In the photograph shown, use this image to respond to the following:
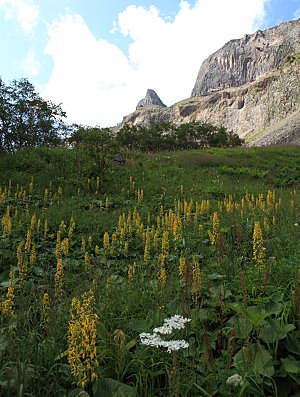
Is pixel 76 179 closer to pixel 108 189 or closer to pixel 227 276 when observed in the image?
pixel 108 189

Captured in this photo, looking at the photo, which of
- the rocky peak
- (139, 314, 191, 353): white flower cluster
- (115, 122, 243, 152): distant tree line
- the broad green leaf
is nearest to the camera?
(139, 314, 191, 353): white flower cluster

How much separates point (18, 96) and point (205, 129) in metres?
27.8

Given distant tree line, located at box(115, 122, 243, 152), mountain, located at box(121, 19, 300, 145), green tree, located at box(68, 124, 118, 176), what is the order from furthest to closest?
1. mountain, located at box(121, 19, 300, 145)
2. distant tree line, located at box(115, 122, 243, 152)
3. green tree, located at box(68, 124, 118, 176)

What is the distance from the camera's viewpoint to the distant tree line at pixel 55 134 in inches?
553

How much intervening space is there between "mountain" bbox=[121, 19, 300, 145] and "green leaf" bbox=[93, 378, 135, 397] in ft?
159

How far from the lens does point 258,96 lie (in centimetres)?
12825

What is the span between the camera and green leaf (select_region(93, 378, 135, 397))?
211 centimetres

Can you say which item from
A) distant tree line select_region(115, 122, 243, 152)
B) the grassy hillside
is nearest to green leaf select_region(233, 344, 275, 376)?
the grassy hillside

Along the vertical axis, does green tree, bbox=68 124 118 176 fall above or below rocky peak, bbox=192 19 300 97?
below

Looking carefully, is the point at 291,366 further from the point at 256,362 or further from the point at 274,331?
the point at 274,331

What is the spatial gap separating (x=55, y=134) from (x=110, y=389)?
27.9m

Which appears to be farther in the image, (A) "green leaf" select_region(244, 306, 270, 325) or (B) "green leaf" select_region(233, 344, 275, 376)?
(A) "green leaf" select_region(244, 306, 270, 325)

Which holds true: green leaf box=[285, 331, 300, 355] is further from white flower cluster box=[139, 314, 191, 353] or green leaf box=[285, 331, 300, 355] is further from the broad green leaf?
white flower cluster box=[139, 314, 191, 353]

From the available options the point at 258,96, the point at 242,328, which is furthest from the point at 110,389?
the point at 258,96
